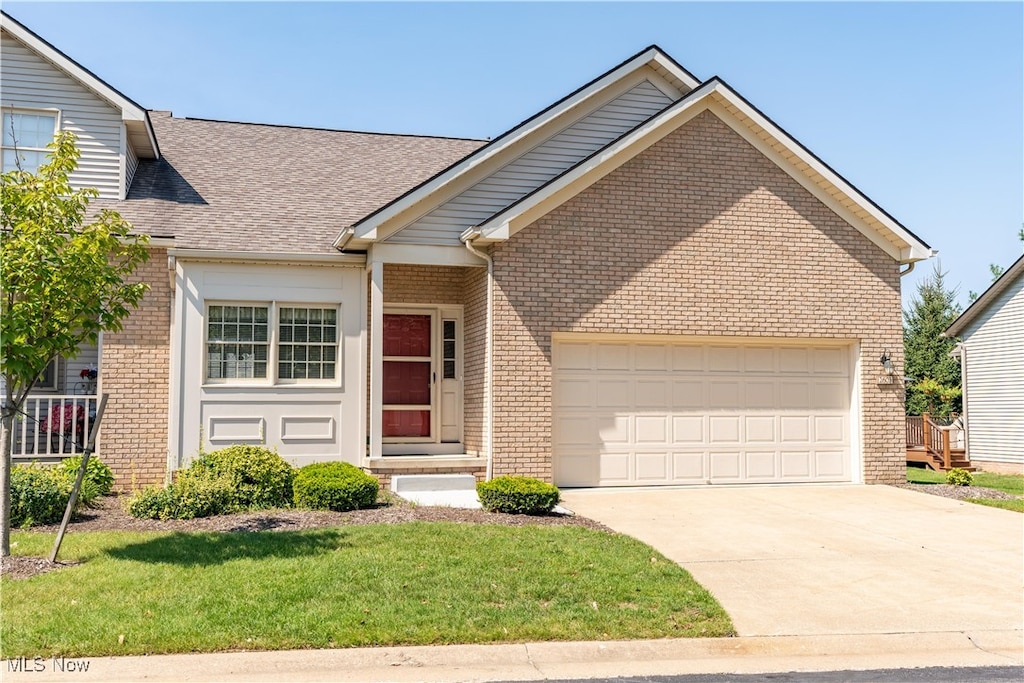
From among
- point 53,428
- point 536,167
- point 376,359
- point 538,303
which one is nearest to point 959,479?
point 538,303

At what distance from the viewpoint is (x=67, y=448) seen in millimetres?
13867

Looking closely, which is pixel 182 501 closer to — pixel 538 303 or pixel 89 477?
pixel 89 477

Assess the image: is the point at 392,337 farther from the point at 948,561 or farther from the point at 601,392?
the point at 948,561

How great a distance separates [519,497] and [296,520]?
2.80 meters

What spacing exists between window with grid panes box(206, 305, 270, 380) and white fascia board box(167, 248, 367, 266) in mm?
779

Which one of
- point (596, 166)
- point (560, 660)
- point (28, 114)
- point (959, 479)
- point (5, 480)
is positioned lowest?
point (560, 660)

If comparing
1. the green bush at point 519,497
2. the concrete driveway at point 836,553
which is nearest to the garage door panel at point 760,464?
the concrete driveway at point 836,553

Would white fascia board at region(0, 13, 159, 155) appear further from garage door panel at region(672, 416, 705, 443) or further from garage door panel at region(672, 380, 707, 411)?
garage door panel at region(672, 416, 705, 443)

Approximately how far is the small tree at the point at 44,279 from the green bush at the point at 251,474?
3365 mm

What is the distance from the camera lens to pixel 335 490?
460 inches

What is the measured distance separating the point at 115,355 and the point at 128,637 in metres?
8.36

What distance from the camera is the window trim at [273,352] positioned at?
14.2 m

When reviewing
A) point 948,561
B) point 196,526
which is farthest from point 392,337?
point 948,561

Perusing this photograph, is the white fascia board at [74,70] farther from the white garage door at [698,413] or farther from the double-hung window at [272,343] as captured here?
the white garage door at [698,413]
